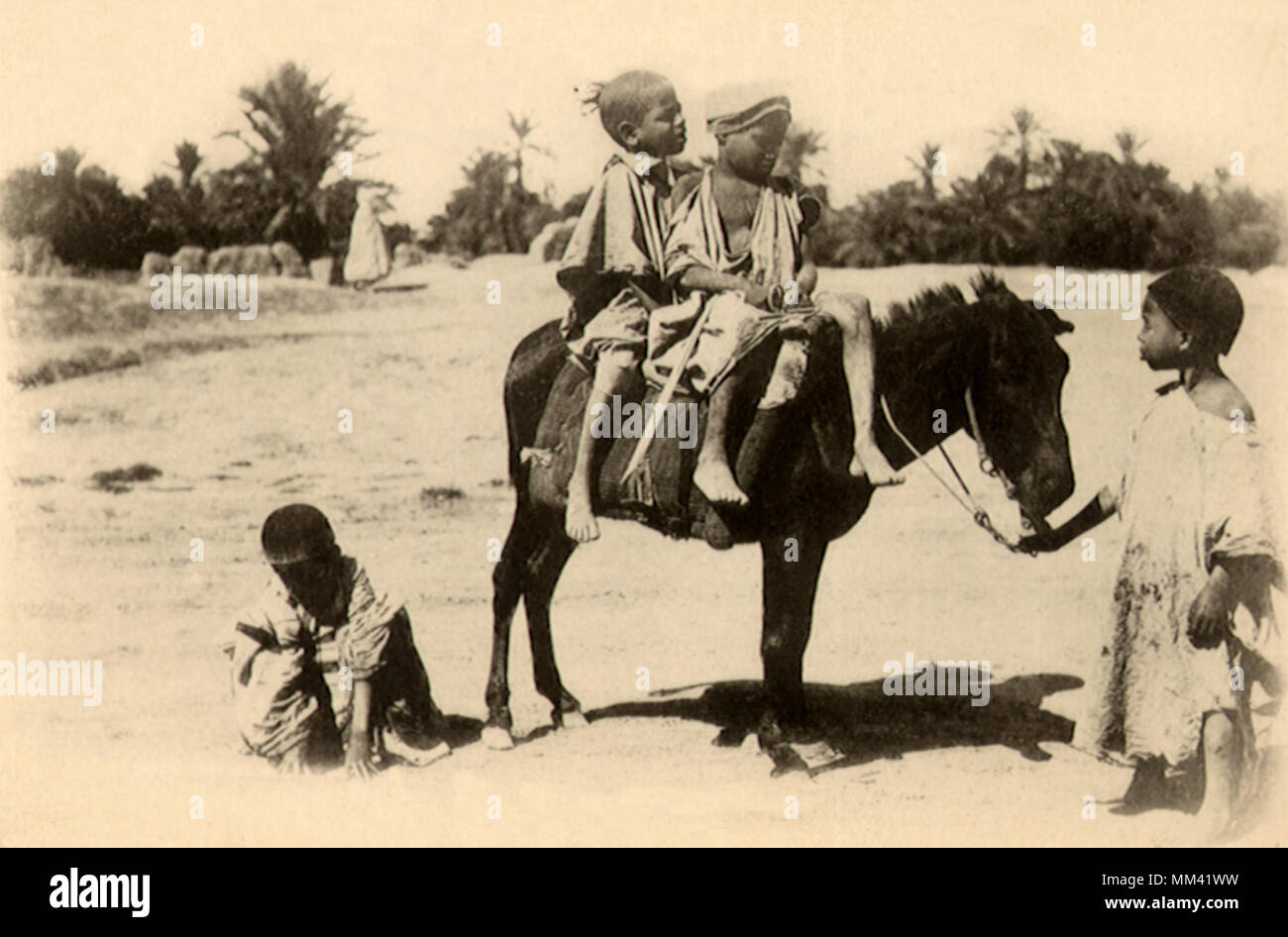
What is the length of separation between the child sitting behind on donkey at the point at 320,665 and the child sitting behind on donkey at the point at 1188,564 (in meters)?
2.85

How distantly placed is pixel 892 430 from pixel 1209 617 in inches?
58.6

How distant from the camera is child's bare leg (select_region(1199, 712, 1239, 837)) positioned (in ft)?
24.3

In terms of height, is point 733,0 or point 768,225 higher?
point 733,0

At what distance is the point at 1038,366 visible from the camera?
751cm

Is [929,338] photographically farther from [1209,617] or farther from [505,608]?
[505,608]

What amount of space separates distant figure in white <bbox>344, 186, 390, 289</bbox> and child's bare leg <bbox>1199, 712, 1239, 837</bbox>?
4330 millimetres

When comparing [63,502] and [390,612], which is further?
[63,502]

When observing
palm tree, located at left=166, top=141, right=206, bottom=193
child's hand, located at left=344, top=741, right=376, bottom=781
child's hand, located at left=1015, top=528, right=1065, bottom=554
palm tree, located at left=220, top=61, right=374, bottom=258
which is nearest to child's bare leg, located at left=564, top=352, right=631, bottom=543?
child's hand, located at left=344, top=741, right=376, bottom=781

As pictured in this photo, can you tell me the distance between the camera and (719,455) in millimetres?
7355

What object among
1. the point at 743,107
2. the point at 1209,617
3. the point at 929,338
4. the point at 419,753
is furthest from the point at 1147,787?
the point at 743,107

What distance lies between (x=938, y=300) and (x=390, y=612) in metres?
2.74

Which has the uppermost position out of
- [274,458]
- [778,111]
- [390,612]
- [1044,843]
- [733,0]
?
[733,0]

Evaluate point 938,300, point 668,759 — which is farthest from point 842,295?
point 668,759

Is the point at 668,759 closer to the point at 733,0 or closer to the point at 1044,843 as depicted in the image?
the point at 1044,843
